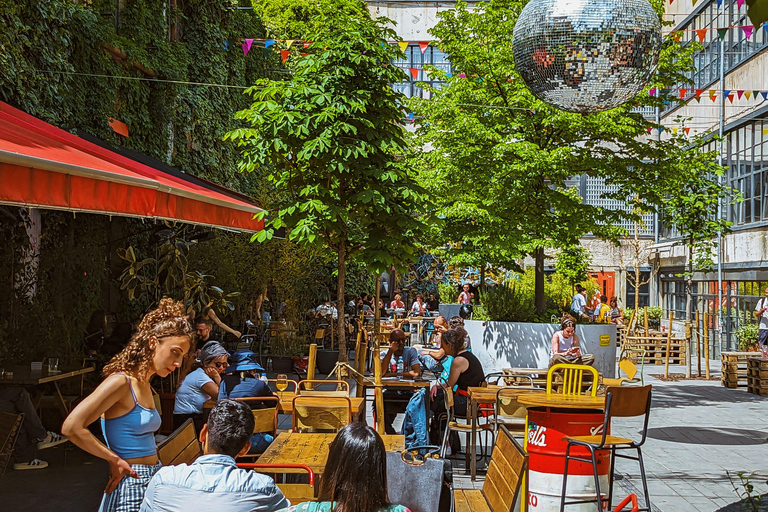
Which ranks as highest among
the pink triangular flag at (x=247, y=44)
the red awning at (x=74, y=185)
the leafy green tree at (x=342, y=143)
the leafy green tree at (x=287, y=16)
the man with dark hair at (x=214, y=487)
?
the leafy green tree at (x=287, y=16)

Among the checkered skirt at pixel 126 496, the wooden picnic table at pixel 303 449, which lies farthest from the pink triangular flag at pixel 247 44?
the checkered skirt at pixel 126 496

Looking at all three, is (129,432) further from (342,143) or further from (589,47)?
(342,143)

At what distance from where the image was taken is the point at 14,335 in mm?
8836

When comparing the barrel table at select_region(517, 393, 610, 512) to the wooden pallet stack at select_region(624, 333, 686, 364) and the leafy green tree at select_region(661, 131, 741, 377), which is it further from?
the wooden pallet stack at select_region(624, 333, 686, 364)

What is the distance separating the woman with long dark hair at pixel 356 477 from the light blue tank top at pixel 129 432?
132 cm

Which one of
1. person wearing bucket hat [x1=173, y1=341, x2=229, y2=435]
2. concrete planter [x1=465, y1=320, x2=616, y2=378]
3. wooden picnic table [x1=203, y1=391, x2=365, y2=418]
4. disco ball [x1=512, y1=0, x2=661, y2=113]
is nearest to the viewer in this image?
disco ball [x1=512, y1=0, x2=661, y2=113]

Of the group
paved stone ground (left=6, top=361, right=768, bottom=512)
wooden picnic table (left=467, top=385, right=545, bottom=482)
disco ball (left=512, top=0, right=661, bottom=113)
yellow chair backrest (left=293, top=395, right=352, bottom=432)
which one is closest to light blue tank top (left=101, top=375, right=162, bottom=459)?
yellow chair backrest (left=293, top=395, right=352, bottom=432)

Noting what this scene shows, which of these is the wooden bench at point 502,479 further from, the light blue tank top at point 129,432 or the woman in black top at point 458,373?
the woman in black top at point 458,373

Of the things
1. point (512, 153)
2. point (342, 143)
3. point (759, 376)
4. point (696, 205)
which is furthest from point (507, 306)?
point (342, 143)

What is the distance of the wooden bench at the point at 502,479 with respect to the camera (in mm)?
3707

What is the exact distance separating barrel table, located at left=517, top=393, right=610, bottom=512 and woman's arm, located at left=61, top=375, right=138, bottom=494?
124 inches

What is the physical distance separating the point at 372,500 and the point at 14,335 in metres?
7.34

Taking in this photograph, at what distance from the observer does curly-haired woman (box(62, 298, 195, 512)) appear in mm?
3633

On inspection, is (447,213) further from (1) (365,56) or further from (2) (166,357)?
(2) (166,357)
